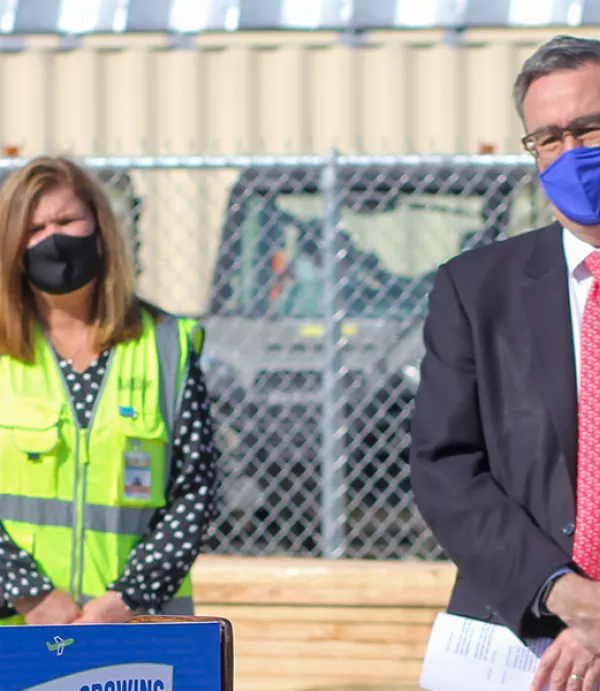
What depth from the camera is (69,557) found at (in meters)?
2.68

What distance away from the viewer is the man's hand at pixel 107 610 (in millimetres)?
2570

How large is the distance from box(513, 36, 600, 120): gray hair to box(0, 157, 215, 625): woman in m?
1.10

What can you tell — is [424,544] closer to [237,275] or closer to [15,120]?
[237,275]

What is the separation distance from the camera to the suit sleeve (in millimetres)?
1969

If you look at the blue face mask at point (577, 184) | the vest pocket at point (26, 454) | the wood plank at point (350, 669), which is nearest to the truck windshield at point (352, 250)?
the wood plank at point (350, 669)

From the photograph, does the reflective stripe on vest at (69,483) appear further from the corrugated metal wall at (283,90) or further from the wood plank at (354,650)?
the corrugated metal wall at (283,90)

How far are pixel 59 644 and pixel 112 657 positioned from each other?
7cm

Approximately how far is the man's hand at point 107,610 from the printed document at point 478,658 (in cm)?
82

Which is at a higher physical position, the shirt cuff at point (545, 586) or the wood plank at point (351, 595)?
the shirt cuff at point (545, 586)

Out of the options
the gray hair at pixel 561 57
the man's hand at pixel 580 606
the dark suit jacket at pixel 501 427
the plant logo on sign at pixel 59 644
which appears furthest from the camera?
the gray hair at pixel 561 57

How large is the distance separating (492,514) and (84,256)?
1250mm

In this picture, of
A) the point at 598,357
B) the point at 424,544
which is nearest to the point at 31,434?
the point at 598,357

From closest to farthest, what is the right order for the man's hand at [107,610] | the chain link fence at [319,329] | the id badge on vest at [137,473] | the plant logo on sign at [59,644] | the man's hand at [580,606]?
the plant logo on sign at [59,644] → the man's hand at [580,606] → the man's hand at [107,610] → the id badge on vest at [137,473] → the chain link fence at [319,329]

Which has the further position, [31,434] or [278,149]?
[278,149]
